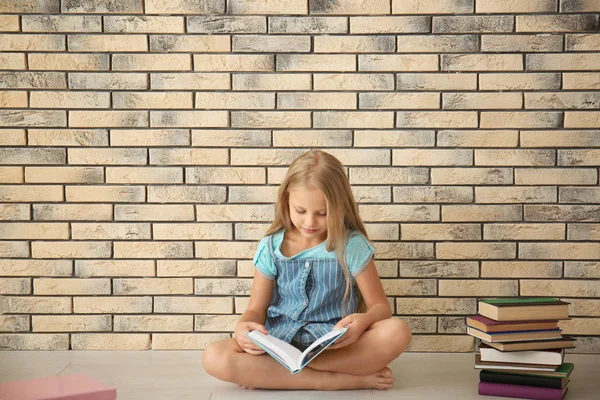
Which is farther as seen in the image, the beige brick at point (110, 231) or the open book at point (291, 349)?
the beige brick at point (110, 231)

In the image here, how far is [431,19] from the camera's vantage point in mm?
2945

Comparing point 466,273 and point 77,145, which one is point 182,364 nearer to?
point 77,145

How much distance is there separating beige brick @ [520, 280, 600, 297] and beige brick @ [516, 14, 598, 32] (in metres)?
1.10

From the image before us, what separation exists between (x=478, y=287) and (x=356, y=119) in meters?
0.93

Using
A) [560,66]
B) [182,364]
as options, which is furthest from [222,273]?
[560,66]

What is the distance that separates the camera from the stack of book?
2447mm

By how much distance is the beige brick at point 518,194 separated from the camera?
300 cm

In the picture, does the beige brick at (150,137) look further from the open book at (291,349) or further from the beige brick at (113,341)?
the open book at (291,349)

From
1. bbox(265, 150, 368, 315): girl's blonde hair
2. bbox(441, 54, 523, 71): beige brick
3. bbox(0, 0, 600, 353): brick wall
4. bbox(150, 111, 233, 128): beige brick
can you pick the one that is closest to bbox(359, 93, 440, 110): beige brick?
bbox(0, 0, 600, 353): brick wall

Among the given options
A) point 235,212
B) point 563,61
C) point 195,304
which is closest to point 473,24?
point 563,61

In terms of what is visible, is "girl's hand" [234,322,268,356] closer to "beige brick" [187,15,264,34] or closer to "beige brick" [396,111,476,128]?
"beige brick" [396,111,476,128]

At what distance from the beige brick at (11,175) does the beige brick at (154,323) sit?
2.50ft

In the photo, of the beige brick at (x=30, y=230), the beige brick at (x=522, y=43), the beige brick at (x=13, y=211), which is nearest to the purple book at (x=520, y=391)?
the beige brick at (x=522, y=43)

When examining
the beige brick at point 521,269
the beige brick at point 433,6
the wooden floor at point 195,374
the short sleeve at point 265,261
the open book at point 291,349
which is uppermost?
the beige brick at point 433,6
